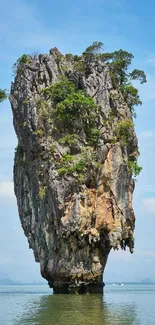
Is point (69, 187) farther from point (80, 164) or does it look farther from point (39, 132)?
point (39, 132)

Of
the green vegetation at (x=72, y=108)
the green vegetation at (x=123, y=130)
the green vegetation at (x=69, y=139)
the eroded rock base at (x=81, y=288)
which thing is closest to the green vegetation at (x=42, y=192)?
the green vegetation at (x=69, y=139)

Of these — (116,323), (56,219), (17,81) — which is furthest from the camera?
(17,81)

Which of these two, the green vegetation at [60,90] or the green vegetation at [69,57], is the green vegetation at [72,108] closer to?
the green vegetation at [60,90]

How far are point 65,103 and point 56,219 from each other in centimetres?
742

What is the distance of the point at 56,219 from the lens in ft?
97.3

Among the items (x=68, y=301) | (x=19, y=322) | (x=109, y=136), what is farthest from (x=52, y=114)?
(x=19, y=322)

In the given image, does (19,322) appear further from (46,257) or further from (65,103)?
(65,103)

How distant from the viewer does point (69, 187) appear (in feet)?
96.5

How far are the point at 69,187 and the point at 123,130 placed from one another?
5.68 metres

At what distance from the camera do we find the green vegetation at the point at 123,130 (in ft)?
104

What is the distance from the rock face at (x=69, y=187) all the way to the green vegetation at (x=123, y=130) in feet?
1.09

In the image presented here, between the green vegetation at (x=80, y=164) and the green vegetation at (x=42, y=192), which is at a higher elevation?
the green vegetation at (x=80, y=164)

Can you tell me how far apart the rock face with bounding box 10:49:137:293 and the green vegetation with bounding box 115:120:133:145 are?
0.33m

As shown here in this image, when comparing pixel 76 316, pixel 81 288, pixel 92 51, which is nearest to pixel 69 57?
pixel 92 51
